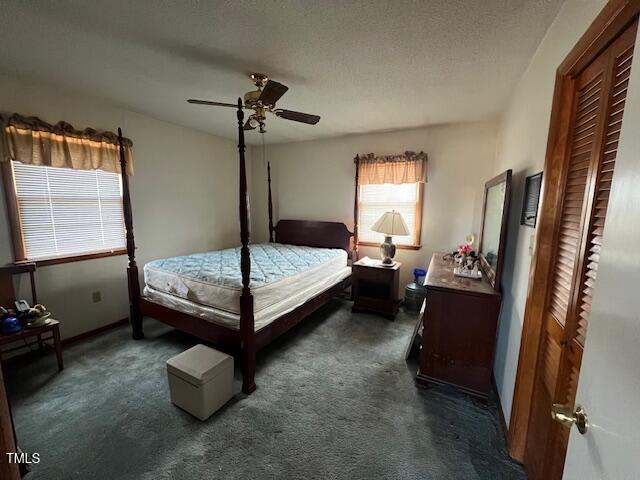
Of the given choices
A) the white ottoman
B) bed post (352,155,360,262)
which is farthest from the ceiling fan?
the white ottoman

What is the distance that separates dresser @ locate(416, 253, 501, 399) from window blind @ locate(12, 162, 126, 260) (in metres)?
3.41

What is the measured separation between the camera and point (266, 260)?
3.14 metres

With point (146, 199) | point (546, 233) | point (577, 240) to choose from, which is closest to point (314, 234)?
point (146, 199)

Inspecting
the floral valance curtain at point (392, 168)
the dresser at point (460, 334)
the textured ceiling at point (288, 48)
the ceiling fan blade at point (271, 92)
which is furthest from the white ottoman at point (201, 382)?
the floral valance curtain at point (392, 168)

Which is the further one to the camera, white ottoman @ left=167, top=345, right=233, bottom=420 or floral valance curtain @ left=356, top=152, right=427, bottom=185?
floral valance curtain @ left=356, top=152, right=427, bottom=185

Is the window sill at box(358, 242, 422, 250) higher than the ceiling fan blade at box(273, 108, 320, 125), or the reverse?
the ceiling fan blade at box(273, 108, 320, 125)

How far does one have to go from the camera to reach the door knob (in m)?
0.60

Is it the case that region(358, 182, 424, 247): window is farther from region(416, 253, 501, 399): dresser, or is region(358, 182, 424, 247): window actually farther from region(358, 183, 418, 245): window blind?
region(416, 253, 501, 399): dresser

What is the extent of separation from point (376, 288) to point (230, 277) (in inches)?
78.1

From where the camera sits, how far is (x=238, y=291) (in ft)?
6.87

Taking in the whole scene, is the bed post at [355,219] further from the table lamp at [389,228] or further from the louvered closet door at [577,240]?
the louvered closet door at [577,240]

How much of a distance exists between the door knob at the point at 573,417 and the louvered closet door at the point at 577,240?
49cm

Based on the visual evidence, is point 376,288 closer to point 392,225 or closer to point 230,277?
point 392,225

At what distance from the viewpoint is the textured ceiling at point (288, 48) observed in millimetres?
1458
